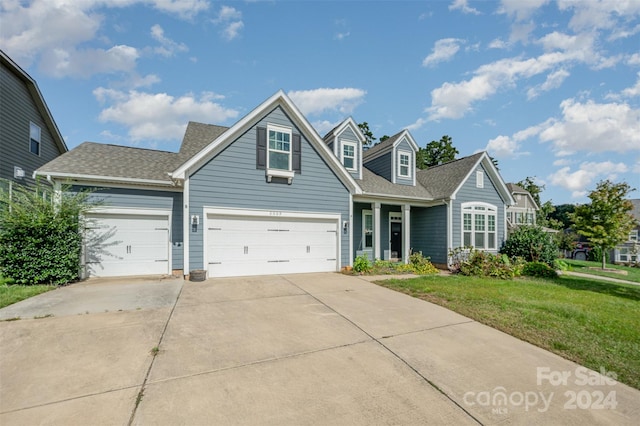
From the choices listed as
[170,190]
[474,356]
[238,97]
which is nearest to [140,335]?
[474,356]

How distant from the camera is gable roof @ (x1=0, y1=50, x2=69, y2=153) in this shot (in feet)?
35.0

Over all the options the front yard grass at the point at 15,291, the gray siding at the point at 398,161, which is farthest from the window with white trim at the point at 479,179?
the front yard grass at the point at 15,291

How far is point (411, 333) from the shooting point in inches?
184

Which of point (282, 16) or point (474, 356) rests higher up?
point (282, 16)

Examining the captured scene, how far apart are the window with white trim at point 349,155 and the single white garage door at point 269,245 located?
360 centimetres

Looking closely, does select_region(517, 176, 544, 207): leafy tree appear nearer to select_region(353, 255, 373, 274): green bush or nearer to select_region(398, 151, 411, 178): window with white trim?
select_region(398, 151, 411, 178): window with white trim

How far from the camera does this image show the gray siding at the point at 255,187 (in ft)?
29.9

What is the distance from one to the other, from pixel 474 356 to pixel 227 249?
7833 millimetres

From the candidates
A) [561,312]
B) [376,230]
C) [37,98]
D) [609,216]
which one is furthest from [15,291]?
[609,216]

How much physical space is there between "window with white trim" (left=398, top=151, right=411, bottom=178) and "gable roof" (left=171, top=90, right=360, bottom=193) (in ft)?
14.0

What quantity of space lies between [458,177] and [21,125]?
778 inches

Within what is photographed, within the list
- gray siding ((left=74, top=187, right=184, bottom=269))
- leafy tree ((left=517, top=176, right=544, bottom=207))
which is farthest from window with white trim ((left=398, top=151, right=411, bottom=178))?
leafy tree ((left=517, top=176, right=544, bottom=207))

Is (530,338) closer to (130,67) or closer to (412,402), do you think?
(412,402)

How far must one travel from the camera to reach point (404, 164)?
1445 cm
